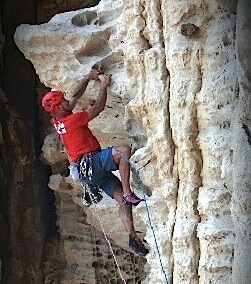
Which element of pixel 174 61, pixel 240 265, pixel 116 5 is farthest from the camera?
pixel 116 5

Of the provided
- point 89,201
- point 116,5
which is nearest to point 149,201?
point 89,201

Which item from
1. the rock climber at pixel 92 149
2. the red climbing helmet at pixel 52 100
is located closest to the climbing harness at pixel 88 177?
the rock climber at pixel 92 149

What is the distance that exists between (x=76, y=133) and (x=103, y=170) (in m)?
0.27

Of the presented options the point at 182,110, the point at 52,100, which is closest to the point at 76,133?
the point at 52,100

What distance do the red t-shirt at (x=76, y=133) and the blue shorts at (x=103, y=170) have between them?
2.6 inches

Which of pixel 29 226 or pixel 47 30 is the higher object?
pixel 47 30

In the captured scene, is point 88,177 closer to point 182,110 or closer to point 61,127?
point 61,127

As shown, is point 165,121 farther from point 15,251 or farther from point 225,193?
point 15,251

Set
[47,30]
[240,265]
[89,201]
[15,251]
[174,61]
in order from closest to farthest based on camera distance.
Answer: [240,265], [174,61], [89,201], [47,30], [15,251]

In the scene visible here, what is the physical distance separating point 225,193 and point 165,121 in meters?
0.64

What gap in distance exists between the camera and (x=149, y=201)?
382 cm

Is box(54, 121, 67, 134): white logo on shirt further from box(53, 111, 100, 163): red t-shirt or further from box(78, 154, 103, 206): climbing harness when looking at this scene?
box(78, 154, 103, 206): climbing harness

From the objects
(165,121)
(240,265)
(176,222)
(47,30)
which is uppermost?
(47,30)

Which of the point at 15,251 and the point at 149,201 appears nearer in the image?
the point at 149,201
